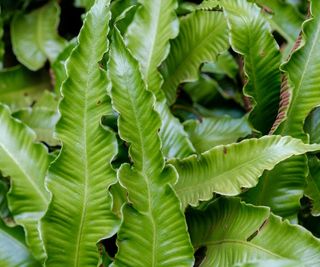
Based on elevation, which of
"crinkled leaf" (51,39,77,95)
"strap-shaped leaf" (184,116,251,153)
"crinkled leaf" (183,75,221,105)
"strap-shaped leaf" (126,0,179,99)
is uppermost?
"strap-shaped leaf" (126,0,179,99)

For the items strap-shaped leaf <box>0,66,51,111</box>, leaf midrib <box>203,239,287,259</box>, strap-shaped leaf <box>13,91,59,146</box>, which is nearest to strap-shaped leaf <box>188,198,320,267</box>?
leaf midrib <box>203,239,287,259</box>

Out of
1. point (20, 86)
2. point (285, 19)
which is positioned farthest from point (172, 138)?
point (20, 86)

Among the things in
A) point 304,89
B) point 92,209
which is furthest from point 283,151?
point 92,209

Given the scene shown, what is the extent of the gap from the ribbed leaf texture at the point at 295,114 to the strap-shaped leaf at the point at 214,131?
153mm

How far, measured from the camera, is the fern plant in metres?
0.84

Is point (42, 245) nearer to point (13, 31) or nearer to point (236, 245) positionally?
point (236, 245)

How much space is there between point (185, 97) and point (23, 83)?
Result: 0.40 metres

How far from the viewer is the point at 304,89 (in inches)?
37.7

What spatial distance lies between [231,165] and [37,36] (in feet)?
2.32

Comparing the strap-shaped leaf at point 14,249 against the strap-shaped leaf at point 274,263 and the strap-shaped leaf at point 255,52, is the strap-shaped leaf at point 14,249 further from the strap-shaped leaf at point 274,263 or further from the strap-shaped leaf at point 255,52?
the strap-shaped leaf at point 255,52

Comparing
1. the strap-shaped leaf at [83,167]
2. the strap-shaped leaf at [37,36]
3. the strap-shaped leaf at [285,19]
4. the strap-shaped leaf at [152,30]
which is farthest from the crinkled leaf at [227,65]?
the strap-shaped leaf at [83,167]

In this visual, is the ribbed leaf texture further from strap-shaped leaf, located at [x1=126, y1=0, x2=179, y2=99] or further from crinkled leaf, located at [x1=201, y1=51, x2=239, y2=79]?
crinkled leaf, located at [x1=201, y1=51, x2=239, y2=79]

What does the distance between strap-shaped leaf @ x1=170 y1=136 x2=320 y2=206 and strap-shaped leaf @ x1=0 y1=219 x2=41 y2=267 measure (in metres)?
0.28

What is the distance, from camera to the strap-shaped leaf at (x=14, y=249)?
36.3 inches
